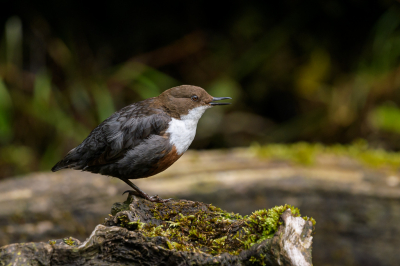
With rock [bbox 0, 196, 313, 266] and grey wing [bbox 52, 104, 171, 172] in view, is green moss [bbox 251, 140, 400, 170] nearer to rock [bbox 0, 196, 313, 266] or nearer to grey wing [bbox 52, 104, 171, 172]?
grey wing [bbox 52, 104, 171, 172]

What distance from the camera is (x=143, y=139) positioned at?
2.76 meters

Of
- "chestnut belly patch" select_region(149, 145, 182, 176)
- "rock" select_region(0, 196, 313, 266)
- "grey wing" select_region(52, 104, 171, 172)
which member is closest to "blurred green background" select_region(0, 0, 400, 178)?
"grey wing" select_region(52, 104, 171, 172)

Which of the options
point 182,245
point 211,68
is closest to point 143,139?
point 182,245

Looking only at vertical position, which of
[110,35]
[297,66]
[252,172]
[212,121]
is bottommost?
[252,172]

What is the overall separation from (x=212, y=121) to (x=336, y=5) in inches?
125

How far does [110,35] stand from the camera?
8.05 m

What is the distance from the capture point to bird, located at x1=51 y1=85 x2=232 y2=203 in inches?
107

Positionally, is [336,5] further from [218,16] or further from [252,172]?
[252,172]

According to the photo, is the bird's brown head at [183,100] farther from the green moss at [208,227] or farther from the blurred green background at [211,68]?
the blurred green background at [211,68]

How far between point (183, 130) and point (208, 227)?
0.86m

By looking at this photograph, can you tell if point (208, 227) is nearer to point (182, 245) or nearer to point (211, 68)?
point (182, 245)

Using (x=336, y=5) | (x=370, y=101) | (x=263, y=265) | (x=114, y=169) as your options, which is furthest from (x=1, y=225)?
(x=336, y=5)

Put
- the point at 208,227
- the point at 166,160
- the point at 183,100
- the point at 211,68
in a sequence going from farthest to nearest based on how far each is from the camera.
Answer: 1. the point at 211,68
2. the point at 183,100
3. the point at 166,160
4. the point at 208,227

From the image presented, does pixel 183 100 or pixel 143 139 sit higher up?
pixel 183 100
